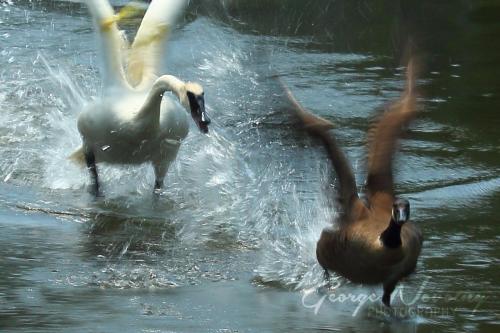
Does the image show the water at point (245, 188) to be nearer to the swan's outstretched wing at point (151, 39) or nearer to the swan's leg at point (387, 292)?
the swan's leg at point (387, 292)

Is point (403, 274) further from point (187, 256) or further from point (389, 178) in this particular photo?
point (187, 256)

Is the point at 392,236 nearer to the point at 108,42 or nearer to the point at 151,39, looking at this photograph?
the point at 108,42

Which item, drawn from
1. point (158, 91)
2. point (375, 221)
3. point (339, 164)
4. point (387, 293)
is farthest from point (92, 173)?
point (387, 293)

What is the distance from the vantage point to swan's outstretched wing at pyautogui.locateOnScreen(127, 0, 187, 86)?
27.1 ft

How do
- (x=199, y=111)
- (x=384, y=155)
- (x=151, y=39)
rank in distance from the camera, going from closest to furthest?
1. (x=384, y=155)
2. (x=199, y=111)
3. (x=151, y=39)

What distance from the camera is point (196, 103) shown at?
7.17m

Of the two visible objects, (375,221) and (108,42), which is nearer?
(375,221)

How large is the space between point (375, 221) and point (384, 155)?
0.46 meters

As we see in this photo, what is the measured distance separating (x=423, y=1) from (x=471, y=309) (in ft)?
9.52

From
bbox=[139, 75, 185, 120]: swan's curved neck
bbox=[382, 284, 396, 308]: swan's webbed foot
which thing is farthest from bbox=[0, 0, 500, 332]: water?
bbox=[139, 75, 185, 120]: swan's curved neck

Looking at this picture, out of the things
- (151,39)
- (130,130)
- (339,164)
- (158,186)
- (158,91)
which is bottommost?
(158,186)

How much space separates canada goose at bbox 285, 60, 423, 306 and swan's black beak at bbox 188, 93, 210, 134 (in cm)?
80

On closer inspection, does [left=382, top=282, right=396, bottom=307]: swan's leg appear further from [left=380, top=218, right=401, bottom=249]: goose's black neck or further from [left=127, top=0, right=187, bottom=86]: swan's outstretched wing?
[left=127, top=0, right=187, bottom=86]: swan's outstretched wing

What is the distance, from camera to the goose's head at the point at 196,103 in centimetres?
702
